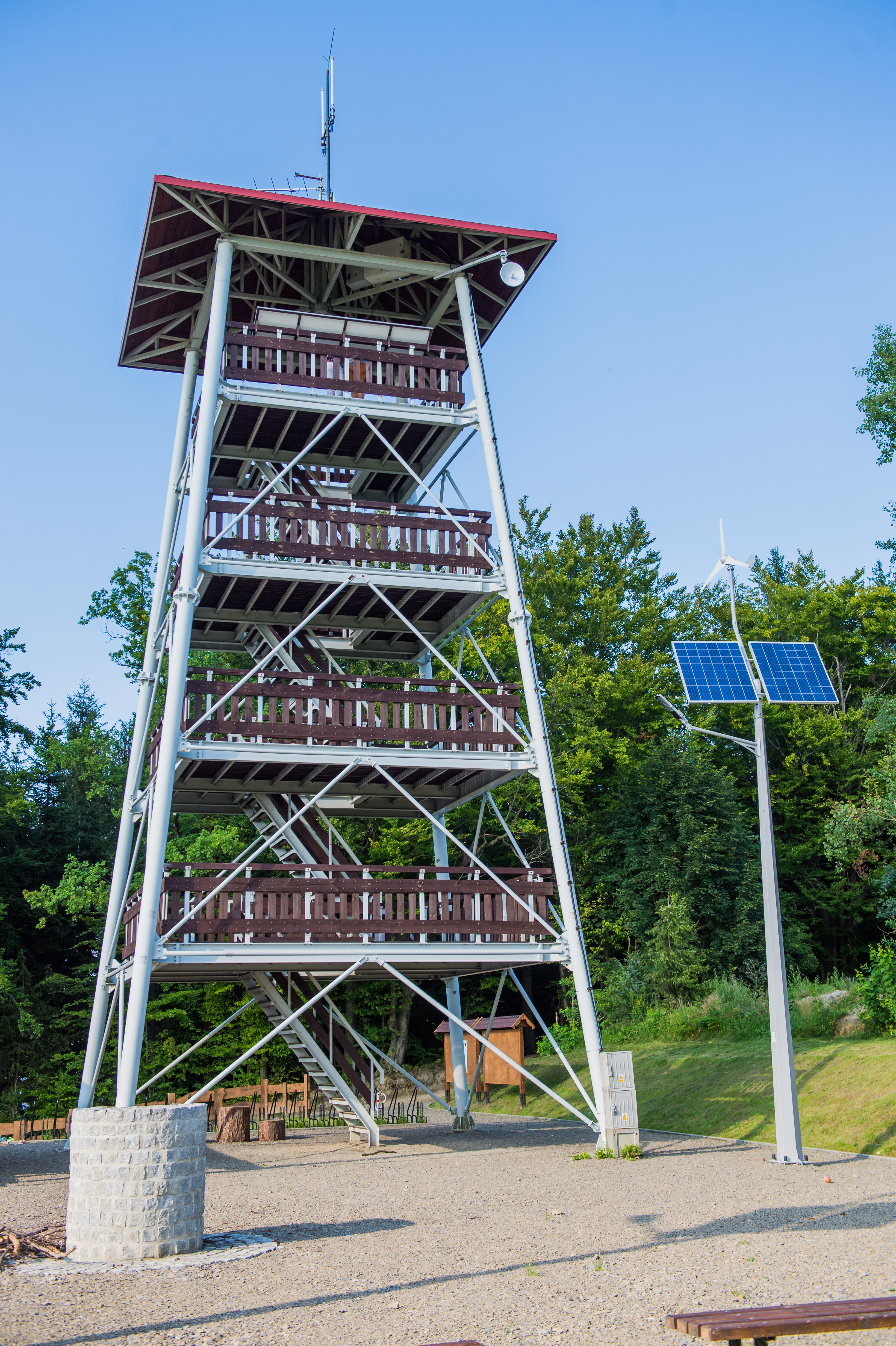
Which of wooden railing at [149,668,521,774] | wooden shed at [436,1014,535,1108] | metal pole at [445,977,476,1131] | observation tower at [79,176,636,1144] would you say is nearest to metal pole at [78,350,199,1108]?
observation tower at [79,176,636,1144]

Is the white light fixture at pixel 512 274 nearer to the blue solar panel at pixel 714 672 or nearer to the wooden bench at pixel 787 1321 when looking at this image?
the blue solar panel at pixel 714 672

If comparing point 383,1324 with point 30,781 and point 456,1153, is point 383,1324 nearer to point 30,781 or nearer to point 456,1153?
point 456,1153

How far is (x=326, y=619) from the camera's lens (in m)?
23.4

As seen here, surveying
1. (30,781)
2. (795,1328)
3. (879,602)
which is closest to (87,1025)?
(30,781)

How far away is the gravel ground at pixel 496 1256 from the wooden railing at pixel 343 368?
13.6 m

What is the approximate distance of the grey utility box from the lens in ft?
60.2

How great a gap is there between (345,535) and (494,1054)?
18.2m

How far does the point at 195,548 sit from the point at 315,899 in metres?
6.26

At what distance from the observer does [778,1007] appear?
651 inches

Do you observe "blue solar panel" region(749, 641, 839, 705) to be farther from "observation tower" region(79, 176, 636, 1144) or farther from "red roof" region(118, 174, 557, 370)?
"red roof" region(118, 174, 557, 370)

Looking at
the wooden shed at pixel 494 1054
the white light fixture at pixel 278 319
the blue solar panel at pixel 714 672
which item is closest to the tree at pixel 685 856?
the wooden shed at pixel 494 1054

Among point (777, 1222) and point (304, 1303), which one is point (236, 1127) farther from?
point (304, 1303)

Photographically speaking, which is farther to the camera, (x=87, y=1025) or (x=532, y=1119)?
(x=87, y=1025)

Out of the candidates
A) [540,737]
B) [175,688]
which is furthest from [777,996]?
[175,688]
